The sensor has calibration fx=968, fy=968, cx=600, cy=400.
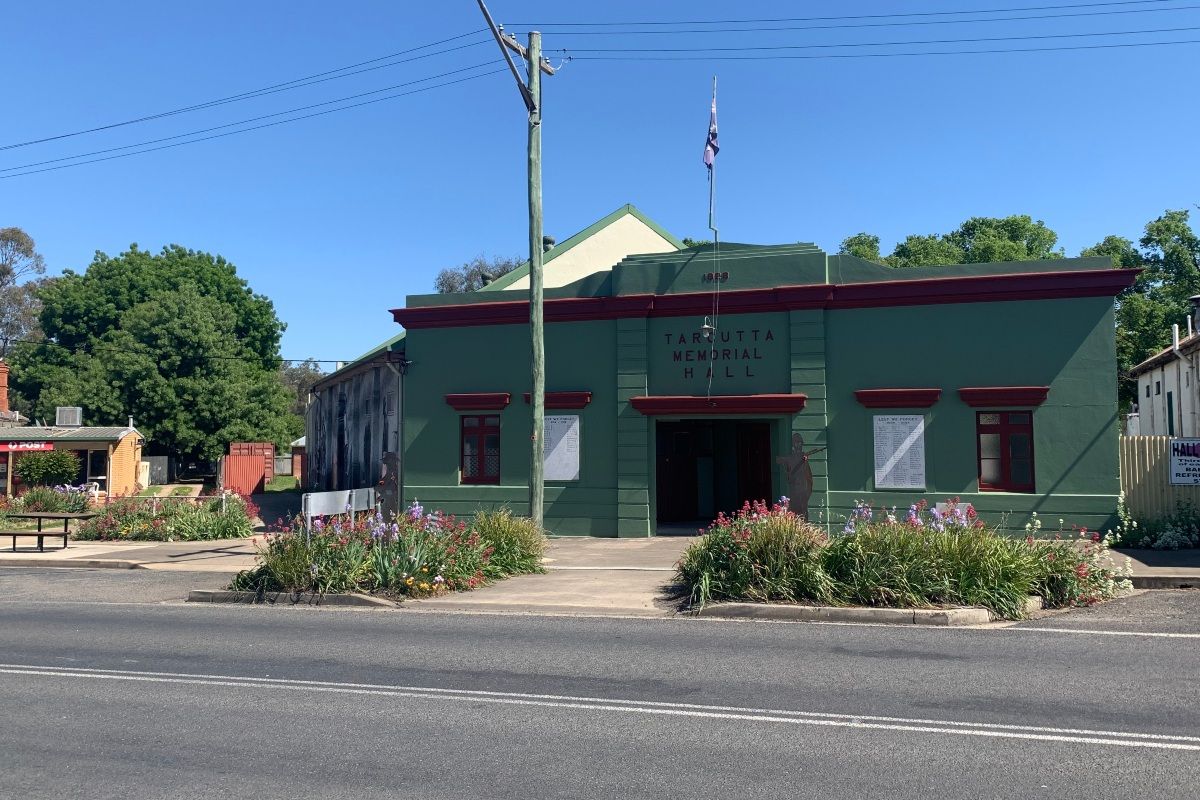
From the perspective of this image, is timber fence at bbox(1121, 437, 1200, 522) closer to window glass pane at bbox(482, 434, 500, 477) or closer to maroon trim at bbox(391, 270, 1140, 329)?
maroon trim at bbox(391, 270, 1140, 329)

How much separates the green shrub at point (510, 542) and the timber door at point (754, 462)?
26.6ft

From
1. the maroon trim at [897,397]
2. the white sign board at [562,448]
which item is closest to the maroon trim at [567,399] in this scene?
the white sign board at [562,448]

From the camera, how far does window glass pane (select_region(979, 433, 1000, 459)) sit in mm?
17953

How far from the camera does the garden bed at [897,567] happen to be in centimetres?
1084

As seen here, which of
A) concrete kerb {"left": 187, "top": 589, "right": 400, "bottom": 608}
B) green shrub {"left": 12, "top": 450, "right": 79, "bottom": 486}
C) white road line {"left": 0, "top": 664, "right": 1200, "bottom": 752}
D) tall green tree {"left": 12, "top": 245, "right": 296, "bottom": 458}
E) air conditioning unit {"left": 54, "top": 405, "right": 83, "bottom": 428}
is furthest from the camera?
tall green tree {"left": 12, "top": 245, "right": 296, "bottom": 458}

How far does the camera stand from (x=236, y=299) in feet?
185

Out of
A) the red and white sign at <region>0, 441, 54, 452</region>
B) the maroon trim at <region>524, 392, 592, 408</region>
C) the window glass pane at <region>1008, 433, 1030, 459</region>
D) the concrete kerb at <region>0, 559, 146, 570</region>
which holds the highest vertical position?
the maroon trim at <region>524, 392, 592, 408</region>

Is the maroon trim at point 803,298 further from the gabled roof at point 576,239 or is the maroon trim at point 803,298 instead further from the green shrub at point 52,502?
the green shrub at point 52,502

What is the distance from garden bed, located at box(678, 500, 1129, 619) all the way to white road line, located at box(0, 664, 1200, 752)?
4338 mm

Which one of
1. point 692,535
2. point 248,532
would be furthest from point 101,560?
point 692,535

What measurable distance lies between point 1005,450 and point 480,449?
10584 millimetres

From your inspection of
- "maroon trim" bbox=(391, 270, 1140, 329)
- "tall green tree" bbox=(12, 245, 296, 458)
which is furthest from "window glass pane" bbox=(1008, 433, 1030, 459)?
"tall green tree" bbox=(12, 245, 296, 458)

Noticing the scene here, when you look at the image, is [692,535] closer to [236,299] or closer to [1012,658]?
[1012,658]

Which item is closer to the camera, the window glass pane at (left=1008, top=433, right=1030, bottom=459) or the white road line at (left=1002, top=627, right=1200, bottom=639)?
the white road line at (left=1002, top=627, right=1200, bottom=639)
